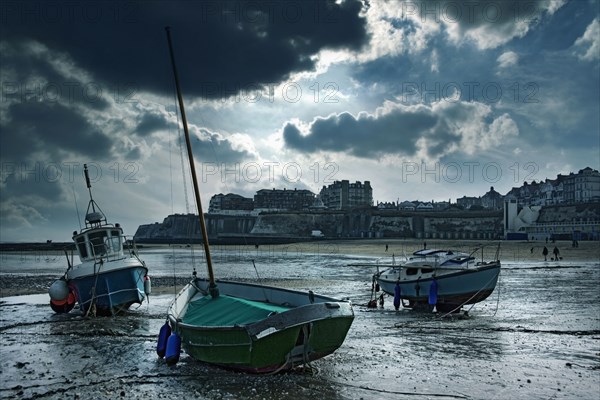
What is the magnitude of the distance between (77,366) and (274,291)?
5756 mm

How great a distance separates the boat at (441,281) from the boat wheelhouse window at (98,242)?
47.0 ft

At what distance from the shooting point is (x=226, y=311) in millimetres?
13289

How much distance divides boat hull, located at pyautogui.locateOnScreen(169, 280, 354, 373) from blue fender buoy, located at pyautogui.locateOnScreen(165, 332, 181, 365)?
1097mm

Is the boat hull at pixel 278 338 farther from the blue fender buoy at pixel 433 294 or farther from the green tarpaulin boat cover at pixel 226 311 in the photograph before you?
the blue fender buoy at pixel 433 294

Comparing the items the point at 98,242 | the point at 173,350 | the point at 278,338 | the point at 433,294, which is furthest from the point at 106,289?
the point at 433,294

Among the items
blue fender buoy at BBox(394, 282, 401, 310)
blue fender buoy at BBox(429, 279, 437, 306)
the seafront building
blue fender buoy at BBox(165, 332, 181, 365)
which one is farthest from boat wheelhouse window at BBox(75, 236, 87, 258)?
the seafront building

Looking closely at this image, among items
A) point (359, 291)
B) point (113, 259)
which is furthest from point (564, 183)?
point (113, 259)

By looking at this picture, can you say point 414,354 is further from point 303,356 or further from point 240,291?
point 240,291

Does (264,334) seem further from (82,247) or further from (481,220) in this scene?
(481,220)

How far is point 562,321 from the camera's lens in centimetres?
1909

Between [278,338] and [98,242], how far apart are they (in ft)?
55.2

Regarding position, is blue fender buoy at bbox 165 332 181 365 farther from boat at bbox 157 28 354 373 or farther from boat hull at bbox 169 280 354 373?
boat hull at bbox 169 280 354 373

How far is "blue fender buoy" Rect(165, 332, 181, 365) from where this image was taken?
44.0ft

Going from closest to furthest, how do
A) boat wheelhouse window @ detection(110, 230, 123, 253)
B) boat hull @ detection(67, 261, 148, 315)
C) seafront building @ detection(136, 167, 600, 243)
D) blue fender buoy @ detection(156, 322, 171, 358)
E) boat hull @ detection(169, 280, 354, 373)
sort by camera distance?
boat hull @ detection(169, 280, 354, 373)
blue fender buoy @ detection(156, 322, 171, 358)
boat hull @ detection(67, 261, 148, 315)
boat wheelhouse window @ detection(110, 230, 123, 253)
seafront building @ detection(136, 167, 600, 243)
